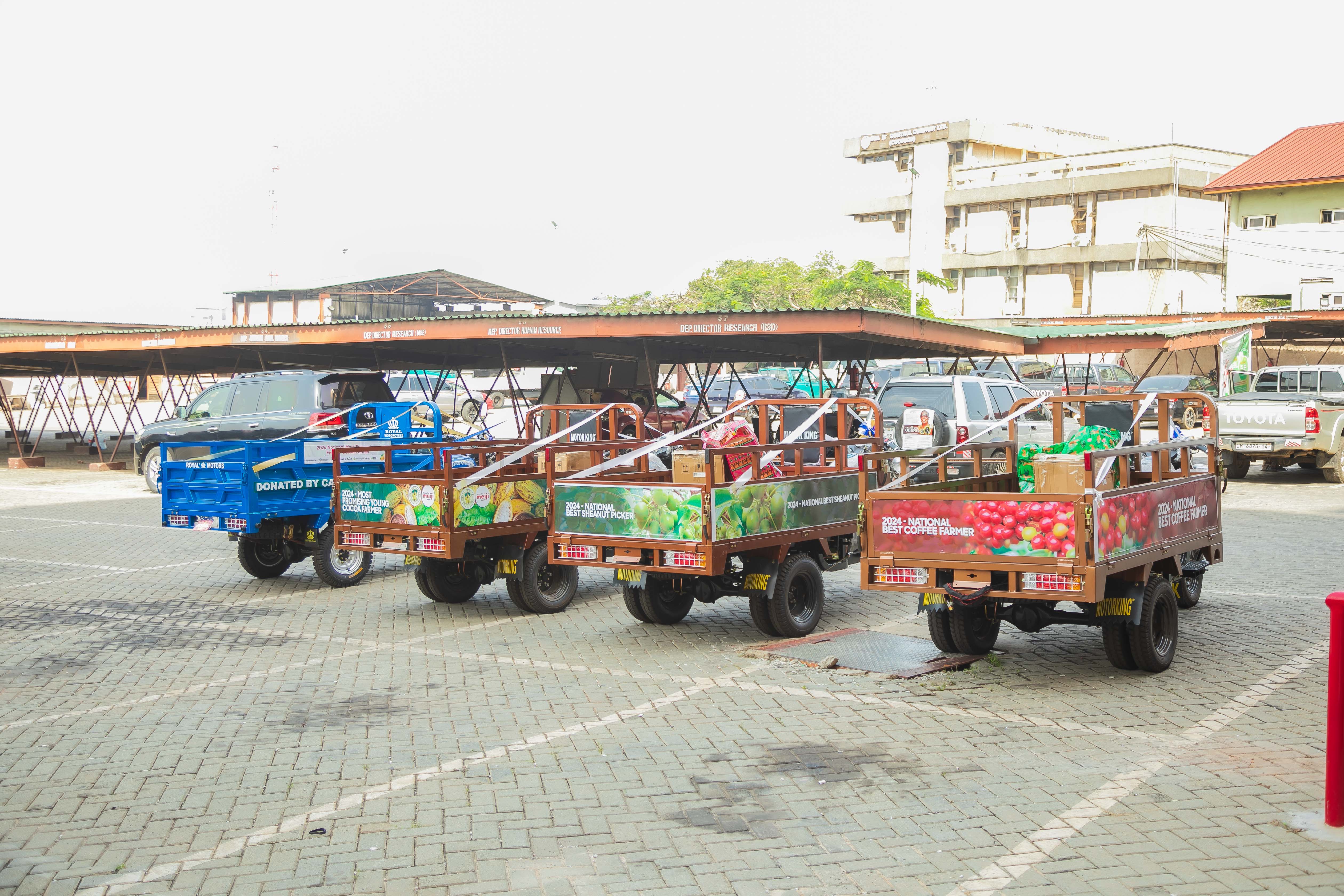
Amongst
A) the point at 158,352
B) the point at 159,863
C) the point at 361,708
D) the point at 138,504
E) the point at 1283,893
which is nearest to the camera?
the point at 1283,893

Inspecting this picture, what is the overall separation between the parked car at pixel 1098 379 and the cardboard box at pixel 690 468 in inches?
1074

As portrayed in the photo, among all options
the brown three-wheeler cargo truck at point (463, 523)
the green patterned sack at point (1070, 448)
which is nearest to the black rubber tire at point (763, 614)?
the brown three-wheeler cargo truck at point (463, 523)

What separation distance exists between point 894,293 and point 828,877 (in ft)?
184

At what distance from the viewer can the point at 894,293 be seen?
58.6 meters

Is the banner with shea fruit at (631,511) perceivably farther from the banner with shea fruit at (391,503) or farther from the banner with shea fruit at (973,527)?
the banner with shea fruit at (973,527)

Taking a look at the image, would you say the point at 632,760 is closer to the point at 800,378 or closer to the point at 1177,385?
the point at 800,378

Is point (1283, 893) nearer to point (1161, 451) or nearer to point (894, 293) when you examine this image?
point (1161, 451)

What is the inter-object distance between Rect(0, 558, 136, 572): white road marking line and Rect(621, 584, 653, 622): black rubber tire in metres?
6.53

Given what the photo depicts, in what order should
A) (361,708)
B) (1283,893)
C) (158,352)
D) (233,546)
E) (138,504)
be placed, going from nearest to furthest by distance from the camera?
(1283,893)
(361,708)
(233,546)
(138,504)
(158,352)

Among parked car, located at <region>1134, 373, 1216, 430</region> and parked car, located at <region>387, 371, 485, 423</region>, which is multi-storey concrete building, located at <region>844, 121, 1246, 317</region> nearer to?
parked car, located at <region>1134, 373, 1216, 430</region>

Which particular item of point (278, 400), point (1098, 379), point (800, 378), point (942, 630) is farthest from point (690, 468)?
point (1098, 379)

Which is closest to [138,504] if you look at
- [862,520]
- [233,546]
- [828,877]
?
[233,546]

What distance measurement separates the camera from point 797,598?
9.36m

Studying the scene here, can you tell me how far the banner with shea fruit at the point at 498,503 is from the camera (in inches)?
390
